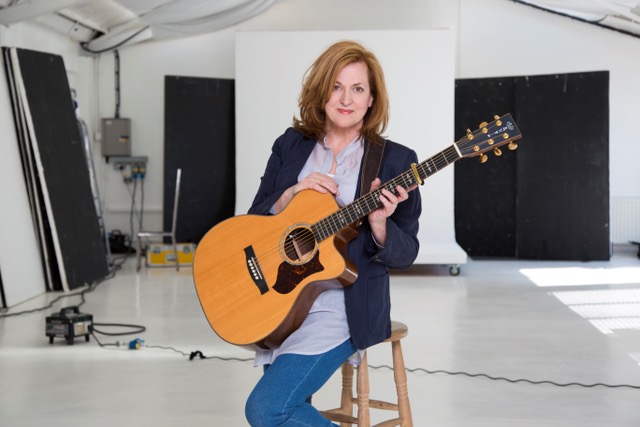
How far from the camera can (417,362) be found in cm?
470

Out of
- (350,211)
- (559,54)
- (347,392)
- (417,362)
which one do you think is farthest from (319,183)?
(559,54)

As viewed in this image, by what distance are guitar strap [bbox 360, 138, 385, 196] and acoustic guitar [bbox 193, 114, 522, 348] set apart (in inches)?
2.7

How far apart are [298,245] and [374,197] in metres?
0.25

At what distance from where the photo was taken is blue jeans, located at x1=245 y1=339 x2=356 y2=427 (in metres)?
2.12

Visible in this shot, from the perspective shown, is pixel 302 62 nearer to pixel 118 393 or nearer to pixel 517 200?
pixel 517 200

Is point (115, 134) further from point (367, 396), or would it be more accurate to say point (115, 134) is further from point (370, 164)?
point (370, 164)

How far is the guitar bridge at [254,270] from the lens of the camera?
2.31m

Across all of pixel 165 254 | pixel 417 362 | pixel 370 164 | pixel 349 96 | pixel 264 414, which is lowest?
pixel 417 362

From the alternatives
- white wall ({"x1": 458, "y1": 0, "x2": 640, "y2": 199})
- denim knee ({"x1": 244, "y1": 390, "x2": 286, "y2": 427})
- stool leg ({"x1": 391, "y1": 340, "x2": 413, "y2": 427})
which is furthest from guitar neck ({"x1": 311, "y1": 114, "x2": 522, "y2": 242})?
white wall ({"x1": 458, "y1": 0, "x2": 640, "y2": 199})

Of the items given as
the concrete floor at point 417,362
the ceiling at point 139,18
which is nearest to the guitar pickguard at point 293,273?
the concrete floor at point 417,362

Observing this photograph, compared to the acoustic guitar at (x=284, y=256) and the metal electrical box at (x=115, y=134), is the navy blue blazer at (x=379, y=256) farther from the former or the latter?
the metal electrical box at (x=115, y=134)

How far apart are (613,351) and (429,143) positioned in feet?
14.0

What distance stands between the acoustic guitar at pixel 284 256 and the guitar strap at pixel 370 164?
0.07 metres

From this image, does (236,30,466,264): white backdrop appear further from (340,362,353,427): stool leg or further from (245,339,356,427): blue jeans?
(245,339,356,427): blue jeans
